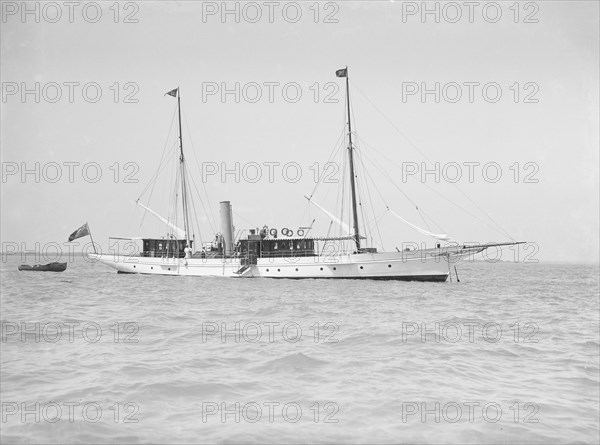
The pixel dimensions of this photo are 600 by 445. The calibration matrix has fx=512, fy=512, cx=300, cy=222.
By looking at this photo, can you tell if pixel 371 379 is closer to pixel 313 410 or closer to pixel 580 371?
pixel 313 410

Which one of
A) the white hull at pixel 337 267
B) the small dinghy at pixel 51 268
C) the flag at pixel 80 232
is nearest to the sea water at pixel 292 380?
the white hull at pixel 337 267

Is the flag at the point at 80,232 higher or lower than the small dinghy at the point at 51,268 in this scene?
higher

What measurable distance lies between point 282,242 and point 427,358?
118ft

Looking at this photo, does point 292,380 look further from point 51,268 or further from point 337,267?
point 51,268

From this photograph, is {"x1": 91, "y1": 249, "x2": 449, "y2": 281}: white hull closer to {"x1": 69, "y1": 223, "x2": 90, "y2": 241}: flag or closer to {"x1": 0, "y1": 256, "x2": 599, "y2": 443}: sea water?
{"x1": 69, "y1": 223, "x2": 90, "y2": 241}: flag

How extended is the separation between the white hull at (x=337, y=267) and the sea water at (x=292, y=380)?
2445 cm

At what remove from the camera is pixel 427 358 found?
35.8ft

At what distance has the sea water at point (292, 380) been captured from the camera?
6.66 m

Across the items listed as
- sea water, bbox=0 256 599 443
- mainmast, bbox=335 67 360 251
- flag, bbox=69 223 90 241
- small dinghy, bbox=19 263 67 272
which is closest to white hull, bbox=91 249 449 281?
mainmast, bbox=335 67 360 251

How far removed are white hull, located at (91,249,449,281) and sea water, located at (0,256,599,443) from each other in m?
24.5

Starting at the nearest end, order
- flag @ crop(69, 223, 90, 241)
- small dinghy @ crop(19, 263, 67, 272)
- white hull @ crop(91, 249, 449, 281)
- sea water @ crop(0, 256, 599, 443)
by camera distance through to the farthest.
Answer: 1. sea water @ crop(0, 256, 599, 443)
2. white hull @ crop(91, 249, 449, 281)
3. flag @ crop(69, 223, 90, 241)
4. small dinghy @ crop(19, 263, 67, 272)

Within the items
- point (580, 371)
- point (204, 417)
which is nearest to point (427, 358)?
point (580, 371)

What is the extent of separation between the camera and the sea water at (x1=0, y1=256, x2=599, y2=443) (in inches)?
262

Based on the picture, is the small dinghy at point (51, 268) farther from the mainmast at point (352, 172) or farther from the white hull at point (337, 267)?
the mainmast at point (352, 172)
